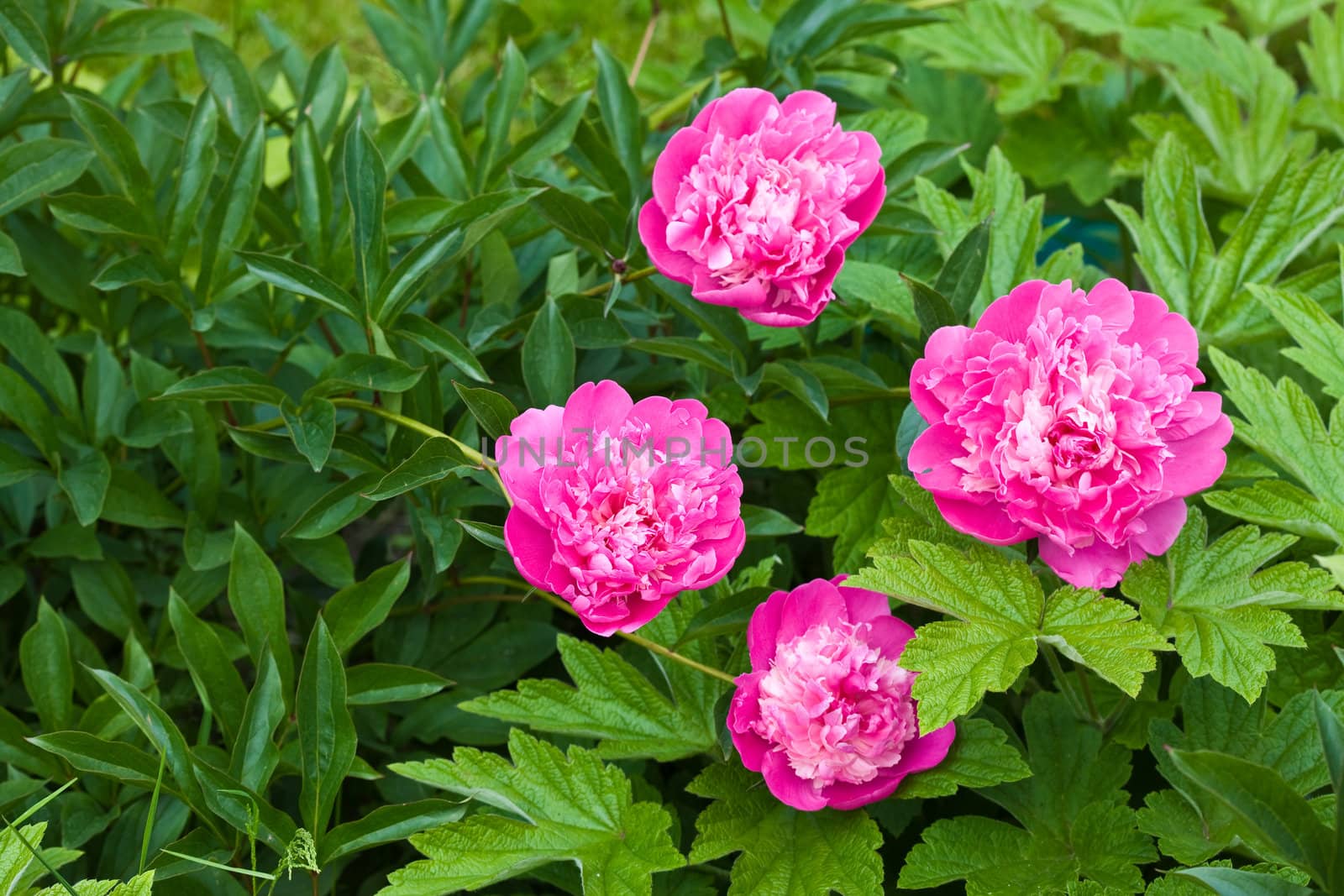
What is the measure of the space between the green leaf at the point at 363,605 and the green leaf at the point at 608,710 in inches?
4.9

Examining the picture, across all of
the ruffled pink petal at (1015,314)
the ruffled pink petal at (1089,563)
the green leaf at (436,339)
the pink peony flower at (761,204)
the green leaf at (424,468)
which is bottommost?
the ruffled pink petal at (1089,563)

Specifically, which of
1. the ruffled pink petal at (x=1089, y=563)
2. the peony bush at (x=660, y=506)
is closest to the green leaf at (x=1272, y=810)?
the peony bush at (x=660, y=506)

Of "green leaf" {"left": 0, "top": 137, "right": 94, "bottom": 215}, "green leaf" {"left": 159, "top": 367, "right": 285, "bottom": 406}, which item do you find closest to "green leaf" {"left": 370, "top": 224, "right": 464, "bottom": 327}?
"green leaf" {"left": 159, "top": 367, "right": 285, "bottom": 406}

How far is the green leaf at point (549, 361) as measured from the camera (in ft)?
3.32

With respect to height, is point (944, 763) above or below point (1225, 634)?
below

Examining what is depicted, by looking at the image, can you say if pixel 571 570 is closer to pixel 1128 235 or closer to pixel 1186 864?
pixel 1186 864

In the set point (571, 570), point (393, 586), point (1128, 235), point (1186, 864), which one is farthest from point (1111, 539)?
point (1128, 235)

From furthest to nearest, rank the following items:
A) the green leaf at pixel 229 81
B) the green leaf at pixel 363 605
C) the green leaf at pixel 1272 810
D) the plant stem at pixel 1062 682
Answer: the green leaf at pixel 229 81
the green leaf at pixel 363 605
the plant stem at pixel 1062 682
the green leaf at pixel 1272 810

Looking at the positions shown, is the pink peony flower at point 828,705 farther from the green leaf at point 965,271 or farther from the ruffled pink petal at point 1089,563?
the green leaf at point 965,271

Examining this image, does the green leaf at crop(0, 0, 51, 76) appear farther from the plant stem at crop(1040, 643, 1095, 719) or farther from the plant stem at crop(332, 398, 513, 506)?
the plant stem at crop(1040, 643, 1095, 719)

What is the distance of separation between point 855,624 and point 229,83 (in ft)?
2.93

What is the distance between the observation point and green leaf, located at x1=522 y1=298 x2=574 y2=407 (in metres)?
1.01

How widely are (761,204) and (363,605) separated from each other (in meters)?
0.50

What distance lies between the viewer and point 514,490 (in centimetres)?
85
